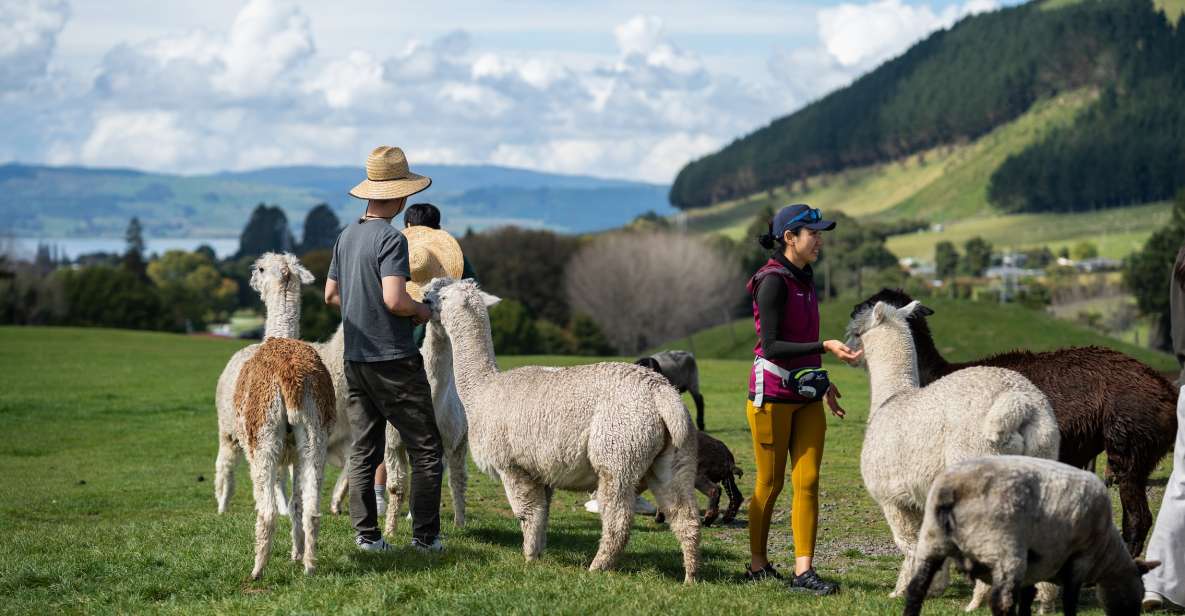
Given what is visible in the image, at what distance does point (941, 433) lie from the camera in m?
7.33

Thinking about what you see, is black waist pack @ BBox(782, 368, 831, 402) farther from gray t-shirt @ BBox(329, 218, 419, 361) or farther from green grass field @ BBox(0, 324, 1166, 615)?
gray t-shirt @ BBox(329, 218, 419, 361)

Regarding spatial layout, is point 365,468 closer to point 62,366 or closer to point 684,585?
point 684,585

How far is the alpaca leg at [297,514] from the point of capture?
8.34 m

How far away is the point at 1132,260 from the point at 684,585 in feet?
371

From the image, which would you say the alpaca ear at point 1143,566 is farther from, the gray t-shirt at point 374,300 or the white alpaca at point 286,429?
the white alpaca at point 286,429

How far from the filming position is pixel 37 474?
693 inches

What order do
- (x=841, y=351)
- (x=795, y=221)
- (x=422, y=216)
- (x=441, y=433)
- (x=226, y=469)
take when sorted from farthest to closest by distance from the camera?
1. (x=226, y=469)
2. (x=422, y=216)
3. (x=441, y=433)
4. (x=795, y=221)
5. (x=841, y=351)

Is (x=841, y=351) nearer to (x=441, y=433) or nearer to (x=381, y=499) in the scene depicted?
(x=441, y=433)

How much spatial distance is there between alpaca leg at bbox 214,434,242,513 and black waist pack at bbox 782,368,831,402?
600 centimetres

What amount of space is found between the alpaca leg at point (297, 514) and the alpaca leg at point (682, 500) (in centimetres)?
250

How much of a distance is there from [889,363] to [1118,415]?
256cm

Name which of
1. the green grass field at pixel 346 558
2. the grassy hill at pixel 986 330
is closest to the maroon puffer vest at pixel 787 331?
the green grass field at pixel 346 558

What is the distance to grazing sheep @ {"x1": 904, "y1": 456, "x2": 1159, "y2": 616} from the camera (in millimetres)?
5809

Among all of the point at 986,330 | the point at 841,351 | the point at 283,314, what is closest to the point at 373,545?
the point at 283,314
